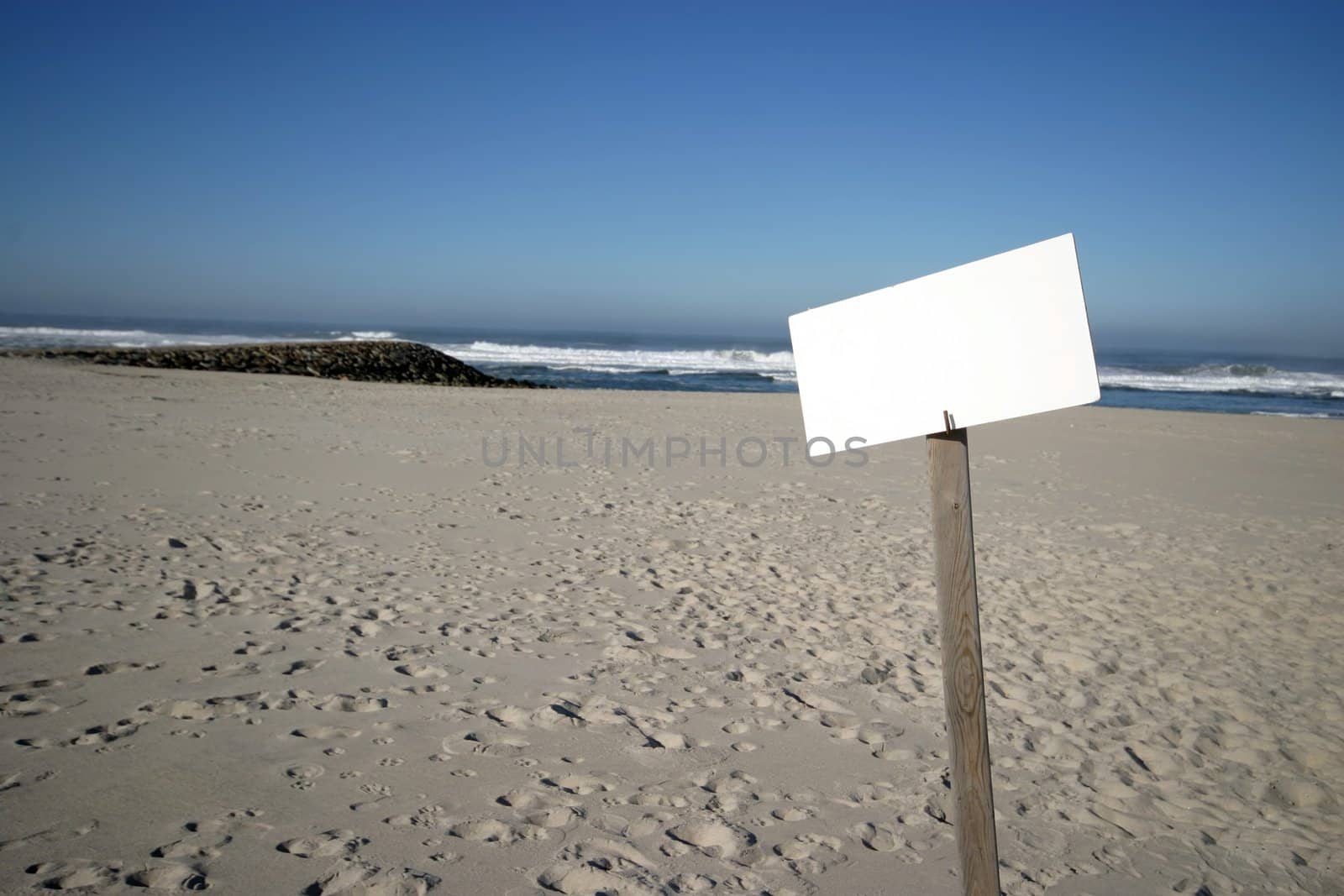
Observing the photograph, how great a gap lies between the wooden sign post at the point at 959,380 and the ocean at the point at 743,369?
18.4 meters

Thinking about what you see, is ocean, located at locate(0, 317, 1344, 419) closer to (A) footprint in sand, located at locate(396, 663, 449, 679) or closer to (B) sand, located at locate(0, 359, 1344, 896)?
(B) sand, located at locate(0, 359, 1344, 896)

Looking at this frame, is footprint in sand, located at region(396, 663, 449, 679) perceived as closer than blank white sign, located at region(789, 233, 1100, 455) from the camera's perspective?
No

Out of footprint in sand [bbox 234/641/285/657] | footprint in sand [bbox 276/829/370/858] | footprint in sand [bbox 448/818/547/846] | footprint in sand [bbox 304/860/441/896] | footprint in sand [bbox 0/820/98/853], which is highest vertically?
footprint in sand [bbox 234/641/285/657]

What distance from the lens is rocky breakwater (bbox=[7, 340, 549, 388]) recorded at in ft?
60.0

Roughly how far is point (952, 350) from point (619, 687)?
2498 millimetres

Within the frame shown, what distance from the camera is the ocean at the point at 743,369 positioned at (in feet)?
90.2

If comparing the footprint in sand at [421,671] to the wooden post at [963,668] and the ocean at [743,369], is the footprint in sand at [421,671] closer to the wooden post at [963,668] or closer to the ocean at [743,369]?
the wooden post at [963,668]

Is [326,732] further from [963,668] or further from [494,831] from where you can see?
[963,668]

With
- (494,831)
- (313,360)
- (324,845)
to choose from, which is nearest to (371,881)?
(324,845)

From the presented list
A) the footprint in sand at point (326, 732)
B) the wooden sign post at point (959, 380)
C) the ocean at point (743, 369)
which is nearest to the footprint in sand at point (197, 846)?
the footprint in sand at point (326, 732)

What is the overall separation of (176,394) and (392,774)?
494 inches

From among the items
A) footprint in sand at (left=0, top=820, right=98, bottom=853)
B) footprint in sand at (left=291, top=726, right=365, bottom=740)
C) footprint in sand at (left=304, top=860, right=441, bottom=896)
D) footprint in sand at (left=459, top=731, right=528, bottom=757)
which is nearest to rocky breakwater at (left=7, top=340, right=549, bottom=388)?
footprint in sand at (left=291, top=726, right=365, bottom=740)

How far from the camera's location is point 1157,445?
12555mm

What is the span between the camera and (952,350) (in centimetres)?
173
